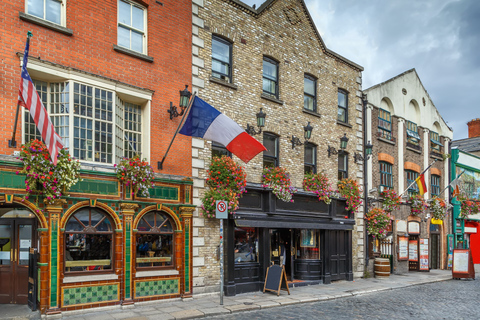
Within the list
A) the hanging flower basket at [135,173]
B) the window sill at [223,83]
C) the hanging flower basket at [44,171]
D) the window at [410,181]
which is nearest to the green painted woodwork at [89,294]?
the hanging flower basket at [44,171]

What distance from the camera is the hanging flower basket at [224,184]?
43.0 ft

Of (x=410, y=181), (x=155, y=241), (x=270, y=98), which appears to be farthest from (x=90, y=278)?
(x=410, y=181)

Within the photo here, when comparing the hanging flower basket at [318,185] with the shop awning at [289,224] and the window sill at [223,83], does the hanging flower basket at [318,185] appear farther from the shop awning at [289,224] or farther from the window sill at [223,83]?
the window sill at [223,83]

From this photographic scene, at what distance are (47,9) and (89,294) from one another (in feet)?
23.3

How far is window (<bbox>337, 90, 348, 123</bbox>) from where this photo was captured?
65.1 ft

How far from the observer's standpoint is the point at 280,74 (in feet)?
54.7

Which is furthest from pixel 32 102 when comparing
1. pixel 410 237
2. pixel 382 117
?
pixel 410 237

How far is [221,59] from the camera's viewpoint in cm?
1469

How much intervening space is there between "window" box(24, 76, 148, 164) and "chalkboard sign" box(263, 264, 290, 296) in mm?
6023

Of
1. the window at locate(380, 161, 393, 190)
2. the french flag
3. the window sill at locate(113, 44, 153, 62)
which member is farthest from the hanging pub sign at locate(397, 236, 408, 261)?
the window sill at locate(113, 44, 153, 62)

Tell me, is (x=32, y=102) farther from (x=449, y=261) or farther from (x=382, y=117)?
(x=449, y=261)

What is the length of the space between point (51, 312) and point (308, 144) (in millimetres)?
11365

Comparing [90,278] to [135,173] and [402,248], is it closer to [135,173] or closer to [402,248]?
[135,173]

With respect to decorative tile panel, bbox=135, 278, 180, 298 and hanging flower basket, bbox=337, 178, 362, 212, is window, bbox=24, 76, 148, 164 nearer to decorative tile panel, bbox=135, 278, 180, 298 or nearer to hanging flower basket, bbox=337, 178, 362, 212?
decorative tile panel, bbox=135, 278, 180, 298
